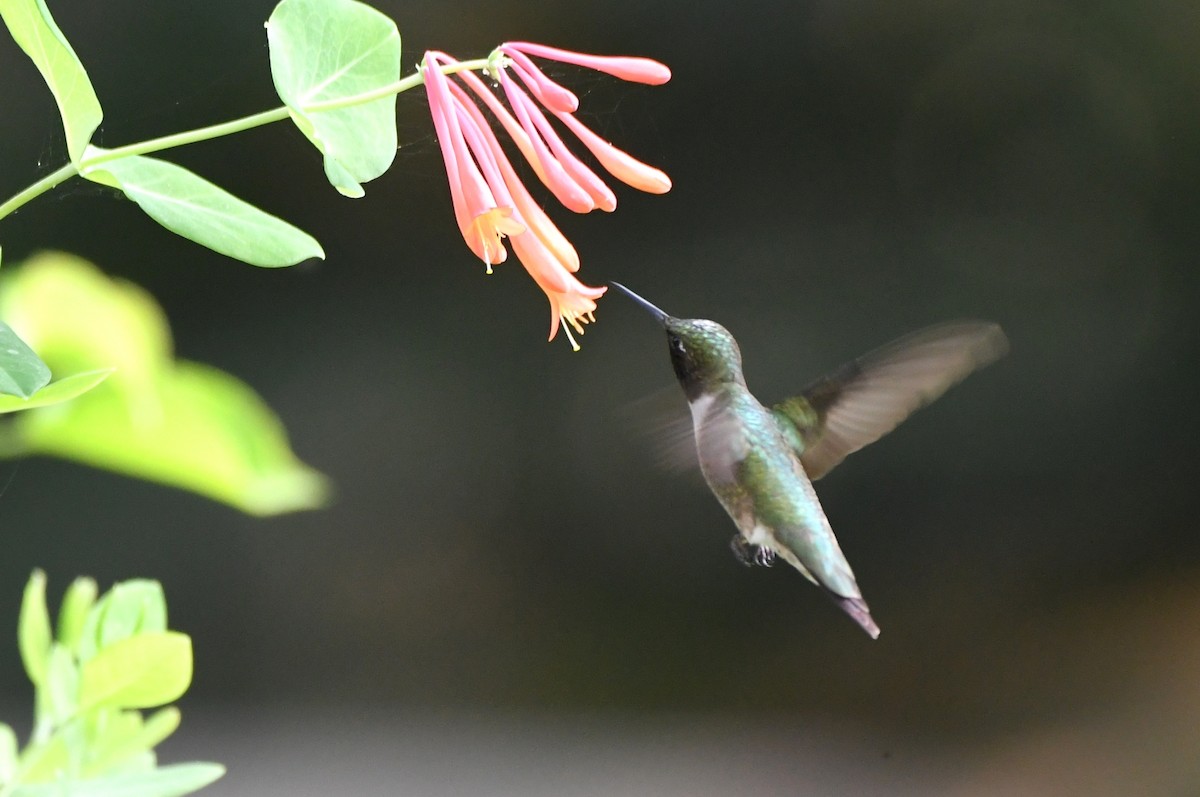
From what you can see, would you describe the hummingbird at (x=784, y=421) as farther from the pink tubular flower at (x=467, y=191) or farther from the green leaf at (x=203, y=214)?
the green leaf at (x=203, y=214)

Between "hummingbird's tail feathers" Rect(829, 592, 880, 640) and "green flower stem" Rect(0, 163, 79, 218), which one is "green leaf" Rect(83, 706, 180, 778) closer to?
"green flower stem" Rect(0, 163, 79, 218)

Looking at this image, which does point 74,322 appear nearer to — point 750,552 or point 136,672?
point 136,672

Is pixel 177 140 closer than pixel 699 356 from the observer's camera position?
Yes

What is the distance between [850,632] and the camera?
2.49 meters

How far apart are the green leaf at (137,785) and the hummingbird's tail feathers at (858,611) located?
17.1 inches

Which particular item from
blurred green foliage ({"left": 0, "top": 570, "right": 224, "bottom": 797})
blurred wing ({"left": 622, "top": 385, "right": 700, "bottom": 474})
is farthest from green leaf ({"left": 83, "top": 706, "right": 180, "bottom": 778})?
blurred wing ({"left": 622, "top": 385, "right": 700, "bottom": 474})

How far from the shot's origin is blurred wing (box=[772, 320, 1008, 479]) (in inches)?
34.4

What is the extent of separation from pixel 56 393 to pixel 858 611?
0.55 m

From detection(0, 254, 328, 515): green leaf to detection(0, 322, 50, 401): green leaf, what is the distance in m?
0.06

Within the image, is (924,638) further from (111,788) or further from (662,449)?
(111,788)

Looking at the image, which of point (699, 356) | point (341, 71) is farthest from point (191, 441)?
point (699, 356)

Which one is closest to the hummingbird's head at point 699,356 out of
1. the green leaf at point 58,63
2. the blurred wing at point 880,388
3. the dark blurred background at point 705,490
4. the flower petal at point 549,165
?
the blurred wing at point 880,388

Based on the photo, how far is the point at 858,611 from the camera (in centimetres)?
81

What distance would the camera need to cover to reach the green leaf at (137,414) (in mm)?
512
